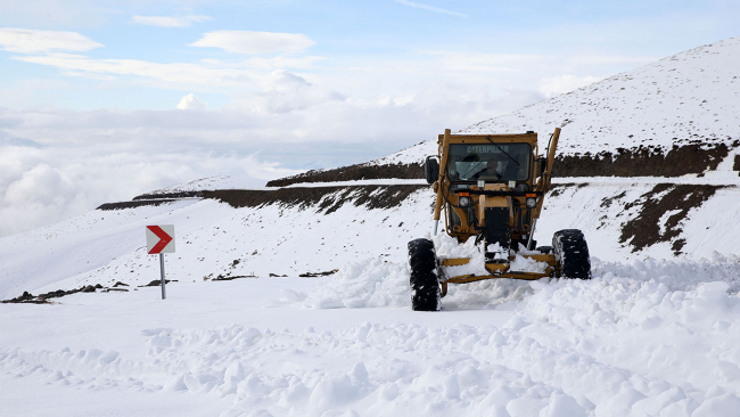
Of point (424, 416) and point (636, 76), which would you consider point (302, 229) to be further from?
point (636, 76)

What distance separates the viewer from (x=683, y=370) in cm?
410

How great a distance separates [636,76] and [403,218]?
32822mm

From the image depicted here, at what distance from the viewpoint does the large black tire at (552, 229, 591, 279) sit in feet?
25.3

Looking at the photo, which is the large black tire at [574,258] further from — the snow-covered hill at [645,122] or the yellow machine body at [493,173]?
the snow-covered hill at [645,122]

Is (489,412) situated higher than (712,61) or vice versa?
(712,61)

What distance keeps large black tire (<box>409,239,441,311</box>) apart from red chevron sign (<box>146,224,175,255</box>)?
5771 millimetres

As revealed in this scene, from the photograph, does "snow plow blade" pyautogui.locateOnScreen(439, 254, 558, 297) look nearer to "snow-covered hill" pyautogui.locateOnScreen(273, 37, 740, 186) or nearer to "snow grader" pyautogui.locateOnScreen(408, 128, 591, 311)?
"snow grader" pyautogui.locateOnScreen(408, 128, 591, 311)

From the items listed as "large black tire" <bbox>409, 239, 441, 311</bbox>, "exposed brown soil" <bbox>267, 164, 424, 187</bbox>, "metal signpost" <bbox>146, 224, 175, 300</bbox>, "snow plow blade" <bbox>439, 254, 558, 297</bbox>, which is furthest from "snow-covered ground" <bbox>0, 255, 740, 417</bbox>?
"exposed brown soil" <bbox>267, 164, 424, 187</bbox>

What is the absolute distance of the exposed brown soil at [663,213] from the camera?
16906 millimetres

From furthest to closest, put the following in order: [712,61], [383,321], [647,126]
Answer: [712,61], [647,126], [383,321]

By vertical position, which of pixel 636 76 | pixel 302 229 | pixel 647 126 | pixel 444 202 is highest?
pixel 636 76

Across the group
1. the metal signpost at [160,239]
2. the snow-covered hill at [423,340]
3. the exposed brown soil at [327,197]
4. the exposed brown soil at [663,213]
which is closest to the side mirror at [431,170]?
the snow-covered hill at [423,340]

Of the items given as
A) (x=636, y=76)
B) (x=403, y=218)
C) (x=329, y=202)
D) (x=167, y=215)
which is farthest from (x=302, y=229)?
(x=636, y=76)

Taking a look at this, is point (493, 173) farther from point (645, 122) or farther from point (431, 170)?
point (645, 122)
